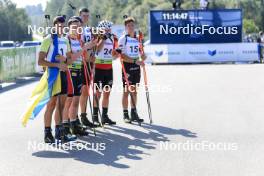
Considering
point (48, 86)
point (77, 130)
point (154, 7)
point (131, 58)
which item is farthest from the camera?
point (154, 7)

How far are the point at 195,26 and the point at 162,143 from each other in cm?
2331

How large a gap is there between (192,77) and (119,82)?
3246 mm

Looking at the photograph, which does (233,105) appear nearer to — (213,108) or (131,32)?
(213,108)

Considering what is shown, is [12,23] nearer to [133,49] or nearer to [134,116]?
[134,116]

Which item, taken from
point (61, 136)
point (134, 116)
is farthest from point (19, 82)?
point (61, 136)

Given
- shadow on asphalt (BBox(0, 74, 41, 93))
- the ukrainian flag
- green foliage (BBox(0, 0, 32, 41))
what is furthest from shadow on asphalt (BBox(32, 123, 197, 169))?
green foliage (BBox(0, 0, 32, 41))

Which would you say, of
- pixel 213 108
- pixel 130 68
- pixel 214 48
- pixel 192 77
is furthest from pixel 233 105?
pixel 214 48

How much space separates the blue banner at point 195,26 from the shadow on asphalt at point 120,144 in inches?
833

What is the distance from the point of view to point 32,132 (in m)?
9.73

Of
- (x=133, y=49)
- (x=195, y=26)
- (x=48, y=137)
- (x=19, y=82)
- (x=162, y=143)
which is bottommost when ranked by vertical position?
(x=19, y=82)

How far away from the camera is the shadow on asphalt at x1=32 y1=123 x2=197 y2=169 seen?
7.64 metres

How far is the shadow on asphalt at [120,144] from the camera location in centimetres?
764

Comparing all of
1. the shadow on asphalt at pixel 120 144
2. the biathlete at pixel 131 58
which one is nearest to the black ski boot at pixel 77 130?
the shadow on asphalt at pixel 120 144

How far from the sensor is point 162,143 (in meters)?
8.64
